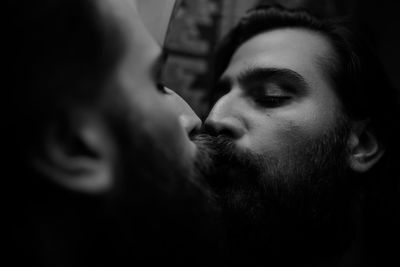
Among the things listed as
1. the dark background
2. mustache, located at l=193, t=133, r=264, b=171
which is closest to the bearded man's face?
mustache, located at l=193, t=133, r=264, b=171

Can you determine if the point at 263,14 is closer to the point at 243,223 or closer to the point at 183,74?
the point at 183,74

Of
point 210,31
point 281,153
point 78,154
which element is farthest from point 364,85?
point 78,154

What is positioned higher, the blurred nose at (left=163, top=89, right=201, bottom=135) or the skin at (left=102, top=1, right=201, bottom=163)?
the skin at (left=102, top=1, right=201, bottom=163)

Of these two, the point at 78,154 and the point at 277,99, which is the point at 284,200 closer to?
the point at 277,99

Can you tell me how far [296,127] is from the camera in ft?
3.01

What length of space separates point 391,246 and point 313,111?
0.65m

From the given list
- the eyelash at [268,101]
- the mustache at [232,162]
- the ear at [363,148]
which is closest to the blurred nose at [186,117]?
the mustache at [232,162]

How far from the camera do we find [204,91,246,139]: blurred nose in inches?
33.7

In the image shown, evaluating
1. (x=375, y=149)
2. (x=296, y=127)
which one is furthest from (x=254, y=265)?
(x=375, y=149)

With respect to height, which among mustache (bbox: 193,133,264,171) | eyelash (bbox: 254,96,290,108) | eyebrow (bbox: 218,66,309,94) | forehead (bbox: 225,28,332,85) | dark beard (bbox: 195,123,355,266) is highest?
forehead (bbox: 225,28,332,85)

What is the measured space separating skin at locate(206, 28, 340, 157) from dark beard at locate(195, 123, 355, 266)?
0.10ft

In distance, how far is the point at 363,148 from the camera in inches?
42.5

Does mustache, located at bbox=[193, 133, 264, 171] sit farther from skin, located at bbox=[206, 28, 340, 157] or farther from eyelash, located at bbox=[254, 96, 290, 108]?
eyelash, located at bbox=[254, 96, 290, 108]

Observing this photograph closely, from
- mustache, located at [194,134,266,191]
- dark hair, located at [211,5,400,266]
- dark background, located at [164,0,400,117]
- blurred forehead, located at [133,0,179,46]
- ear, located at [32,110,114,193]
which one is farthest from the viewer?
dark background, located at [164,0,400,117]
